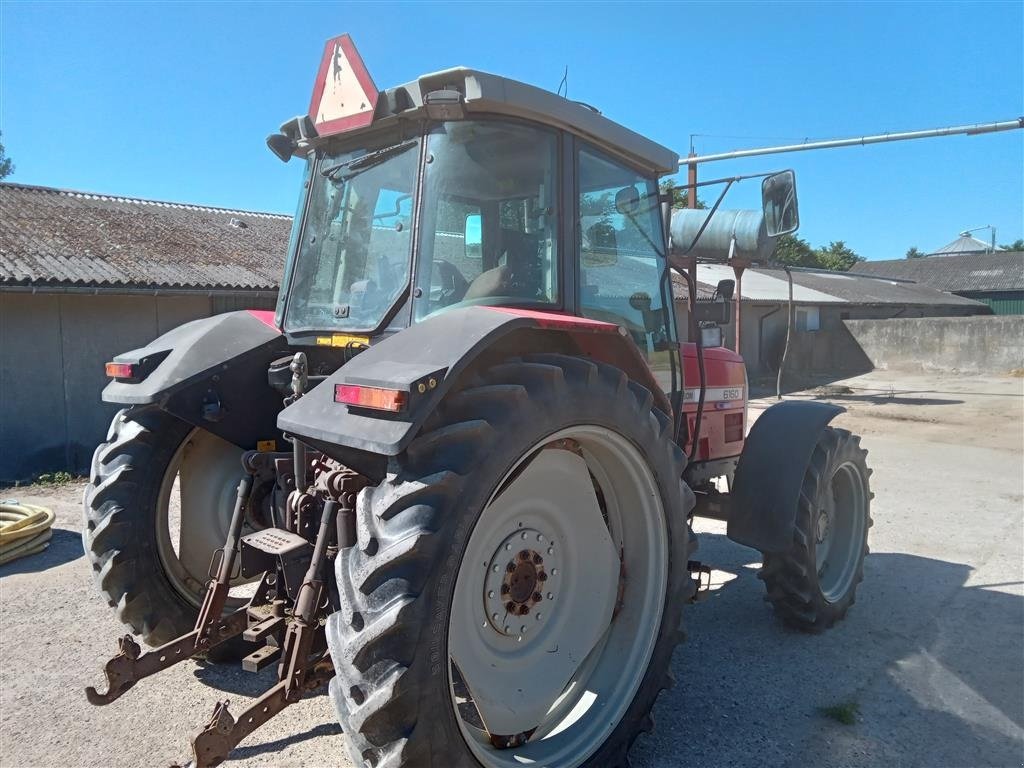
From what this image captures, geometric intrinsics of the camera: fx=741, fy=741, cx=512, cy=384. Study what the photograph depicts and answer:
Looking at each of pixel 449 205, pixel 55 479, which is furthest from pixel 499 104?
pixel 55 479

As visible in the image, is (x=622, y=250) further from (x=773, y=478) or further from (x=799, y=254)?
(x=799, y=254)

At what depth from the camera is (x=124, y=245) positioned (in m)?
11.6

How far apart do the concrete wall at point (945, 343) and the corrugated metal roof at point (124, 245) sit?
19.7 metres

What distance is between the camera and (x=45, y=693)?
136 inches

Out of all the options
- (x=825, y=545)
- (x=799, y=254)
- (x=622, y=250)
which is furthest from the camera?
(x=799, y=254)

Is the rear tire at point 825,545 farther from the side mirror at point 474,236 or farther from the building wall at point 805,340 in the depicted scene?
the building wall at point 805,340

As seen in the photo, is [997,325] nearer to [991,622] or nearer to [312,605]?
[991,622]

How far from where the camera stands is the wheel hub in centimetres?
258

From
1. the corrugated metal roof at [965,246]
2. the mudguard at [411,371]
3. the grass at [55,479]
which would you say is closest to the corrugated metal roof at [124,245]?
the grass at [55,479]

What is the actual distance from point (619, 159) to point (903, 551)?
4.27 metres

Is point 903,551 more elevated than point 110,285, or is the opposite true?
point 110,285

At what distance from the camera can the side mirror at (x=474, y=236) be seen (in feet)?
9.64

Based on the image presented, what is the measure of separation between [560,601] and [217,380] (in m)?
1.71

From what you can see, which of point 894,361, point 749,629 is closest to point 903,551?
point 749,629
